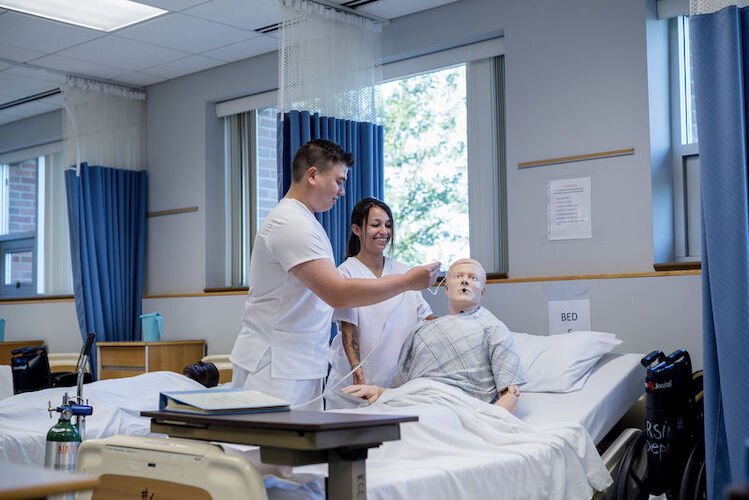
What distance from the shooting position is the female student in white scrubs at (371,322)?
12.1 ft

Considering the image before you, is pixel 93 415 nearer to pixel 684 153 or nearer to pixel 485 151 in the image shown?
pixel 485 151

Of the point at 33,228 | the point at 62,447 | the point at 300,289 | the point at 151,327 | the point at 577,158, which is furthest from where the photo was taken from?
the point at 33,228

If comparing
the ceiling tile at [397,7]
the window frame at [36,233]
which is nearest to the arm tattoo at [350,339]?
the ceiling tile at [397,7]

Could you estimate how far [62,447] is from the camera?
277cm

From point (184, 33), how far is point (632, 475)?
3.65 metres

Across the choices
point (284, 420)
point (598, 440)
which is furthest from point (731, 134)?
point (284, 420)

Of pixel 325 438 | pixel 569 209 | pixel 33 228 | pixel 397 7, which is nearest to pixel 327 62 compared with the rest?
pixel 397 7

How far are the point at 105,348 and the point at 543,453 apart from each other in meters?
3.92

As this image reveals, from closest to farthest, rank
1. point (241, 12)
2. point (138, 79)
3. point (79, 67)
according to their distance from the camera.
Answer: point (241, 12)
point (79, 67)
point (138, 79)

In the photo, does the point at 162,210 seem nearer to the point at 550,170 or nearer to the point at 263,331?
the point at 550,170

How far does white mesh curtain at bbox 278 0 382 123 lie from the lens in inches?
183

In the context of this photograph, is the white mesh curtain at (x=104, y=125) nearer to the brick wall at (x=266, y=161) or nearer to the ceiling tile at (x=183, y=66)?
the ceiling tile at (x=183, y=66)

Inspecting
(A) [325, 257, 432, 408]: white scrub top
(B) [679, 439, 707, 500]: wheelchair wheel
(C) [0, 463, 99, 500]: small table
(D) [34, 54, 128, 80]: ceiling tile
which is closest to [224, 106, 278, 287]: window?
(D) [34, 54, 128, 80]: ceiling tile

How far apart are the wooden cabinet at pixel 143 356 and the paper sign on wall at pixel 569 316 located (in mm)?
2673
